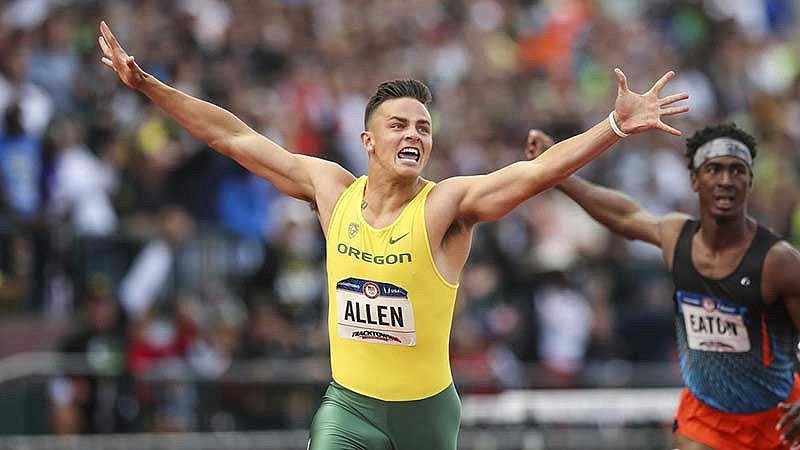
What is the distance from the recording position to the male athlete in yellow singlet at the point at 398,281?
8.76 m

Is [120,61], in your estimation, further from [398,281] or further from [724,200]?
[724,200]

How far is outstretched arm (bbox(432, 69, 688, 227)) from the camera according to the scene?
820 cm

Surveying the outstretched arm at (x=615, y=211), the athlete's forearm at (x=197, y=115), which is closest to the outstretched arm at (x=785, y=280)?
the outstretched arm at (x=615, y=211)

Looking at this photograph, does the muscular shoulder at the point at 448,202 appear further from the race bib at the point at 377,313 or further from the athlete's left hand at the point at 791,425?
the athlete's left hand at the point at 791,425

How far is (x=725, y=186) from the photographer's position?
986 cm

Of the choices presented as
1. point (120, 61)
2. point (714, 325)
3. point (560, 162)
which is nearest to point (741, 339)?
point (714, 325)

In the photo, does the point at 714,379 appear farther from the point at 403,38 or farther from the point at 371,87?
the point at 403,38

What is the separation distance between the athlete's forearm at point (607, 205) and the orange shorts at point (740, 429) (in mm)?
1289

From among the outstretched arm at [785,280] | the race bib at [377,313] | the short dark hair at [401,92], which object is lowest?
the race bib at [377,313]

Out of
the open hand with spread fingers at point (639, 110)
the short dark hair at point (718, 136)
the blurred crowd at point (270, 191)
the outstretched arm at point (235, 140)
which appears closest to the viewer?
the open hand with spread fingers at point (639, 110)

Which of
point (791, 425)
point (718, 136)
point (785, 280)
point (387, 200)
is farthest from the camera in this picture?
point (718, 136)

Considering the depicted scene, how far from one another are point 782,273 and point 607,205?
133 centimetres

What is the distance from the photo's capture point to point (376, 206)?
9.03 metres

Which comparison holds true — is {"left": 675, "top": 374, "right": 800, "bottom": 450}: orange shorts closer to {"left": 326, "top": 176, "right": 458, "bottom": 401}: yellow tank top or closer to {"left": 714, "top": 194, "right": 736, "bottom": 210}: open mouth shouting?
{"left": 714, "top": 194, "right": 736, "bottom": 210}: open mouth shouting
